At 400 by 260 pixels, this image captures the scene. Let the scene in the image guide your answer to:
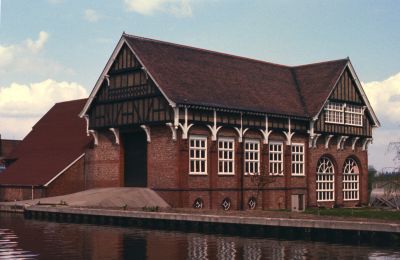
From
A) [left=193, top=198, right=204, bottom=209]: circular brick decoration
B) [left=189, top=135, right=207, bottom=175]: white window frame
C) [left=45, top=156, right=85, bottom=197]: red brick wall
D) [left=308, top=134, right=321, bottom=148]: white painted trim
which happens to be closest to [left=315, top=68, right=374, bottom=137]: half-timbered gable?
[left=308, top=134, right=321, bottom=148]: white painted trim

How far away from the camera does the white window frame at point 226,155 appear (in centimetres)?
5019

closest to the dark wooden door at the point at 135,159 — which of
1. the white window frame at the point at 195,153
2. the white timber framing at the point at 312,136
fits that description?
the white window frame at the point at 195,153

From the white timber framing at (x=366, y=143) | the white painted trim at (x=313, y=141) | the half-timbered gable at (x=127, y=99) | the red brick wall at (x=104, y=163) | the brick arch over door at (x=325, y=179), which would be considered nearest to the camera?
the half-timbered gable at (x=127, y=99)

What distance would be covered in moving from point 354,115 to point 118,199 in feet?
80.2

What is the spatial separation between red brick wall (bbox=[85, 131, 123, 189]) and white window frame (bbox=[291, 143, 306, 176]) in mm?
13904

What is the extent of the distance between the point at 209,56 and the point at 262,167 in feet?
34.7

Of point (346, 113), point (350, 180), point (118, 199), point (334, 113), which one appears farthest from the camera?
A: point (350, 180)

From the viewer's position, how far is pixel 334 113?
194 feet

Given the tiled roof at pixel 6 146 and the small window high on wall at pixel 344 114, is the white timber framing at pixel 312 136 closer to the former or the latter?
the small window high on wall at pixel 344 114

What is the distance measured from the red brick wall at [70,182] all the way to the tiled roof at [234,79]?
40.7ft

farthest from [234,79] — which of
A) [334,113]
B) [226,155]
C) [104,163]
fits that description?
[104,163]

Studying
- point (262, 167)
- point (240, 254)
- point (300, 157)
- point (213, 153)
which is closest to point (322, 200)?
point (300, 157)

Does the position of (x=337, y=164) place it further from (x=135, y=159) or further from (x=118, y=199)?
(x=118, y=199)

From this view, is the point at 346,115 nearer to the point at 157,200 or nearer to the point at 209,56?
the point at 209,56
